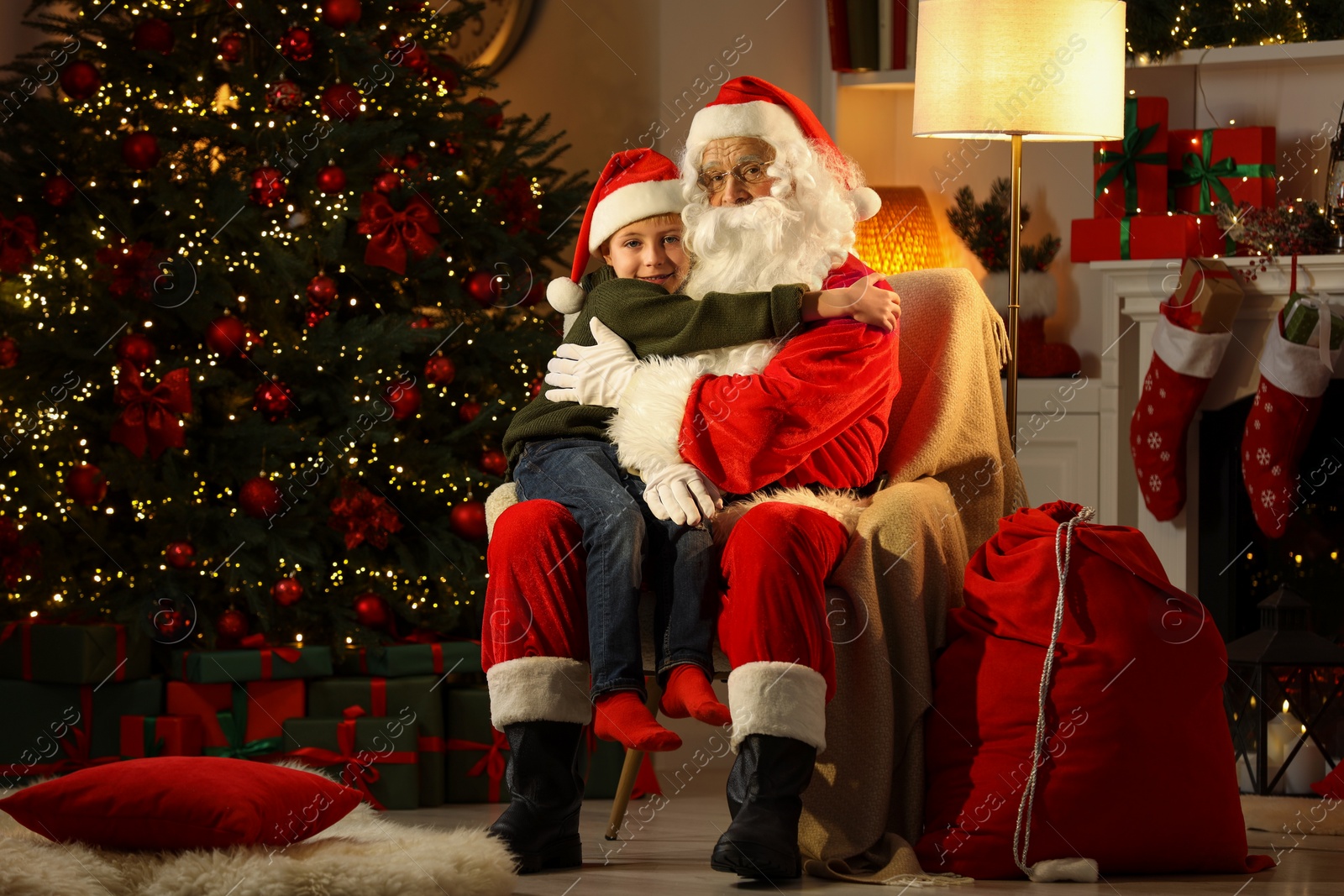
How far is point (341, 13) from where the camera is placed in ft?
11.1

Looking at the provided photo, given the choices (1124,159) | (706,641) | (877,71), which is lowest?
(706,641)

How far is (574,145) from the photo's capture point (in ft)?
14.2

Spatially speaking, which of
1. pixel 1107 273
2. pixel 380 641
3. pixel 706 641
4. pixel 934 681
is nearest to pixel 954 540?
pixel 934 681

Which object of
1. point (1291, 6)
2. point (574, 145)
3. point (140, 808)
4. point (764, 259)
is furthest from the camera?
point (574, 145)

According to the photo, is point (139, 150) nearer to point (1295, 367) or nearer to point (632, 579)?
point (632, 579)

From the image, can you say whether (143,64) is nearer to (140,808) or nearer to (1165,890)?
(140,808)

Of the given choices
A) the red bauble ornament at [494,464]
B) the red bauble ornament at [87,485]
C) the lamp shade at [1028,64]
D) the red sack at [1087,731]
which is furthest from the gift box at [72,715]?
the lamp shade at [1028,64]

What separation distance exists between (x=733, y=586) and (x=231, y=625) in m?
1.29

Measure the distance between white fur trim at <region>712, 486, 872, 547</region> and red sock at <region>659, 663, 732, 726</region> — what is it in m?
0.25

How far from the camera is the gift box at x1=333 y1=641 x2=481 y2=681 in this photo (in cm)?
327

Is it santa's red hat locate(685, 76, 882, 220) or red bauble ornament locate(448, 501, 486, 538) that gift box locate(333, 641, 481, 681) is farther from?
Result: santa's red hat locate(685, 76, 882, 220)

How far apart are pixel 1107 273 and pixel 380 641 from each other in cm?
205

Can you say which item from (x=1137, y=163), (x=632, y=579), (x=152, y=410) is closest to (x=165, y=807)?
(x=632, y=579)

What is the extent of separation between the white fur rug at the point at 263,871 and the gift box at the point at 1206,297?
2.28 meters
